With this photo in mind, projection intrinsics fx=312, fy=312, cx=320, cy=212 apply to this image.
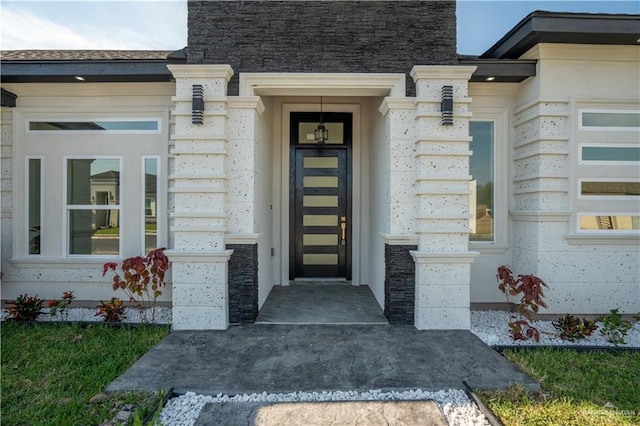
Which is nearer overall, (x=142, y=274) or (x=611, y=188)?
(x=142, y=274)

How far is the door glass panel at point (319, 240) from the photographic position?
5.77m

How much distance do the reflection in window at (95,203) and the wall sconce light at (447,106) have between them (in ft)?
15.0

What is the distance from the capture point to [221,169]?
149 inches

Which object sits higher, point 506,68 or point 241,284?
point 506,68

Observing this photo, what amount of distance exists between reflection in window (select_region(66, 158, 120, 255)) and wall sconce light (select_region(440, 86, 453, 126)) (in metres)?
4.57

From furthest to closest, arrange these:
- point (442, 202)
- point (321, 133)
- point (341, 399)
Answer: point (321, 133) < point (442, 202) < point (341, 399)

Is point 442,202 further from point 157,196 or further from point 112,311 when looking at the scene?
point 112,311

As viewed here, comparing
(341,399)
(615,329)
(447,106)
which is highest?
(447,106)

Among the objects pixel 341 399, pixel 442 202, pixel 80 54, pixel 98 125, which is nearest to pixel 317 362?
pixel 341 399

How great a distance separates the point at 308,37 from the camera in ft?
12.7

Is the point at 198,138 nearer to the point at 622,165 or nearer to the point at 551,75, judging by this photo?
the point at 551,75

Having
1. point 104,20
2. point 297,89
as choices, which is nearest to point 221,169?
point 297,89

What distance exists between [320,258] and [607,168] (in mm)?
4401

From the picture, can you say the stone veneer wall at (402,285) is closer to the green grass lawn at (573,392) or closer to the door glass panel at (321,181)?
the green grass lawn at (573,392)
